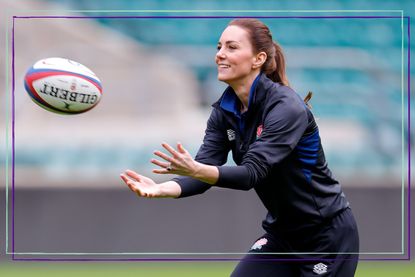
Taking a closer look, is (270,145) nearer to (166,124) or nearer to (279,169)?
(279,169)

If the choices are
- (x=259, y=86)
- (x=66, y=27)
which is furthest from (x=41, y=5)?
(x=259, y=86)

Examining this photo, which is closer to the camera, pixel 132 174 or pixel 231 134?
pixel 132 174

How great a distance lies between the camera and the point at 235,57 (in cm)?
384

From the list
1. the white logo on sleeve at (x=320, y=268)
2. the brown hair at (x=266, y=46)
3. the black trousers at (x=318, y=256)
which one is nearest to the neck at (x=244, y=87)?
the brown hair at (x=266, y=46)

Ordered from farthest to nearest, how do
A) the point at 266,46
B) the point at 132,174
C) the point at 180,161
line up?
1. the point at 266,46
2. the point at 132,174
3. the point at 180,161

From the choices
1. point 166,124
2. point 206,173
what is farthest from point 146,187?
point 166,124

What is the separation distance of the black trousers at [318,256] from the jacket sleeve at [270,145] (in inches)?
17.5

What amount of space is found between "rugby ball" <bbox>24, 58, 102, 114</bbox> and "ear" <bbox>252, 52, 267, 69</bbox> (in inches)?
41.1

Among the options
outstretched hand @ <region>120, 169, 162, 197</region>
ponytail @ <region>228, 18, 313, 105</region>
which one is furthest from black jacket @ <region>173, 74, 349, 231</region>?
outstretched hand @ <region>120, 169, 162, 197</region>

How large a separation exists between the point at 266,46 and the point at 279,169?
587 millimetres

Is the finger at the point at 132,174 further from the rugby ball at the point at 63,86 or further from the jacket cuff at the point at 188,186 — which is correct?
the rugby ball at the point at 63,86

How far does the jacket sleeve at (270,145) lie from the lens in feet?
11.8

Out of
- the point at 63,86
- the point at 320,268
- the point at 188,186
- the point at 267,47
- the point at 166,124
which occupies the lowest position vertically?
the point at 166,124

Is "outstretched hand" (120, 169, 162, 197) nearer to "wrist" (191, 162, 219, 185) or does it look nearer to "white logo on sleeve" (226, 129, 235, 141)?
"wrist" (191, 162, 219, 185)
